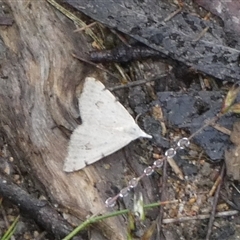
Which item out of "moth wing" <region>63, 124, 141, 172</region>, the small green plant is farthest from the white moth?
the small green plant

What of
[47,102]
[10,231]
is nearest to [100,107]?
[47,102]

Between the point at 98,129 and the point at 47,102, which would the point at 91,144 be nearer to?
the point at 98,129

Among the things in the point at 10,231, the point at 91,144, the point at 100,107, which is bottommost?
the point at 10,231

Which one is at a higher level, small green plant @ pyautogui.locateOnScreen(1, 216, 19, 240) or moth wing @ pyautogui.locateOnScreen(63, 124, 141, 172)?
moth wing @ pyautogui.locateOnScreen(63, 124, 141, 172)

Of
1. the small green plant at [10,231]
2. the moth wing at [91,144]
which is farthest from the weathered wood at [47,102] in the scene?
the small green plant at [10,231]

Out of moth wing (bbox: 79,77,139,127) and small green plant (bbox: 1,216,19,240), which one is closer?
small green plant (bbox: 1,216,19,240)

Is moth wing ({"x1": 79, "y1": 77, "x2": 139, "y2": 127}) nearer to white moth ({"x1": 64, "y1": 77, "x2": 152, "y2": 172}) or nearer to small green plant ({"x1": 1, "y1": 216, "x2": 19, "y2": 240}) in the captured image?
white moth ({"x1": 64, "y1": 77, "x2": 152, "y2": 172})
